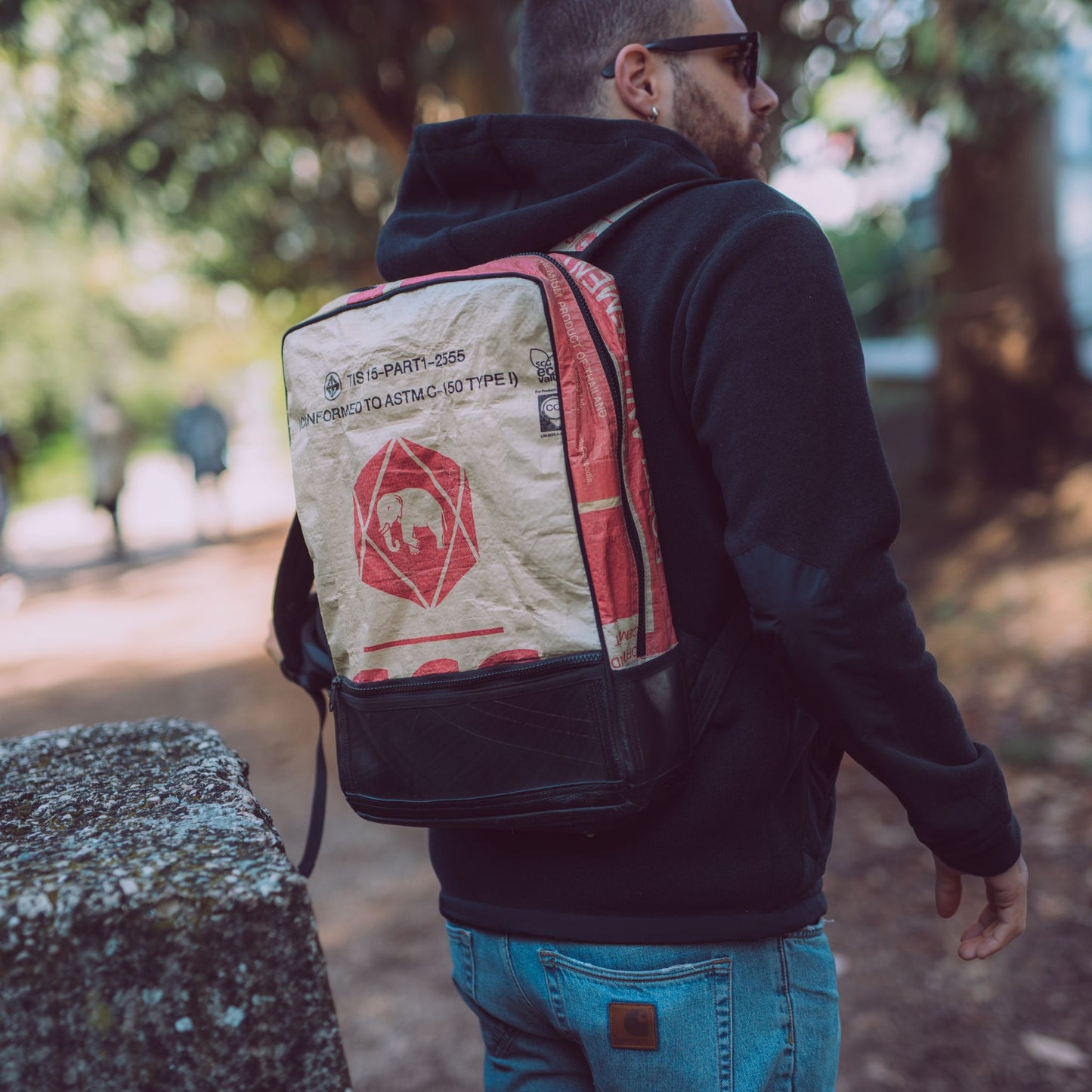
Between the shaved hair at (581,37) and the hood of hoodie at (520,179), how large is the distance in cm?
12

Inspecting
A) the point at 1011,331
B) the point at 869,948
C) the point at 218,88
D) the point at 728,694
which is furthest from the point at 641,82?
the point at 1011,331

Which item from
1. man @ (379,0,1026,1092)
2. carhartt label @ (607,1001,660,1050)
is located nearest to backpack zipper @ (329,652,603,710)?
man @ (379,0,1026,1092)

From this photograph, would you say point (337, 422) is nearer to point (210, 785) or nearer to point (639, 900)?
point (210, 785)

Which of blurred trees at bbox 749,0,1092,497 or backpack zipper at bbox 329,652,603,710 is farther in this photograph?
blurred trees at bbox 749,0,1092,497

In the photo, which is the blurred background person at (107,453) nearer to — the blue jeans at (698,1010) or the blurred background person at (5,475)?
the blurred background person at (5,475)

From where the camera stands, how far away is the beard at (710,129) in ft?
5.17

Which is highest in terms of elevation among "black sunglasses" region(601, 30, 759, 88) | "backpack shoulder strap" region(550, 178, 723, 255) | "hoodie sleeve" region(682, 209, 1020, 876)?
"black sunglasses" region(601, 30, 759, 88)

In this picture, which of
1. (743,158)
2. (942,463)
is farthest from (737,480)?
(942,463)

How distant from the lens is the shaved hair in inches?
62.1

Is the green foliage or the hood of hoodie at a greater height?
the green foliage

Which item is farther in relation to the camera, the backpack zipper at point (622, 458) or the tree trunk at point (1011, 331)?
the tree trunk at point (1011, 331)

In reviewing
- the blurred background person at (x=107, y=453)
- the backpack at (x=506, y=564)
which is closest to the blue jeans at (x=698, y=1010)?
the backpack at (x=506, y=564)

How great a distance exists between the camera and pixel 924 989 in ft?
11.2

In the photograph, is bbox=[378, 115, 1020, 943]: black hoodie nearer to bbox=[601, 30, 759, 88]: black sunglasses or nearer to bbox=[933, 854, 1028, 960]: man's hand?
bbox=[933, 854, 1028, 960]: man's hand
